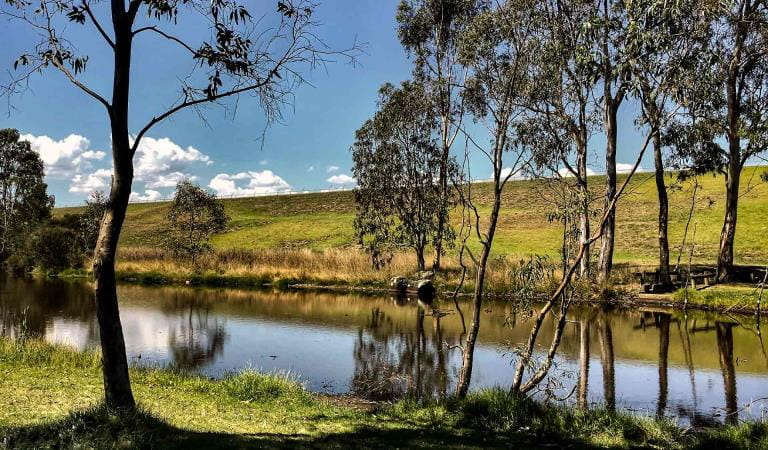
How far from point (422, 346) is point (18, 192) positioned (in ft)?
176

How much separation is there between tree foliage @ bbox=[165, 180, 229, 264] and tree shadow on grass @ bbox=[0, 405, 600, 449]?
37.2 meters

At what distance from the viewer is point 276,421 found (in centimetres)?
811

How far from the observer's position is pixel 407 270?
35.1 m

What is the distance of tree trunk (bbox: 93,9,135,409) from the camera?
6.71 metres

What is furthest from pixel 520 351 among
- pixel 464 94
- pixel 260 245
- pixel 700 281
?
pixel 260 245

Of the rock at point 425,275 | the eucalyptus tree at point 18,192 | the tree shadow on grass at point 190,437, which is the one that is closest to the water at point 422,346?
the tree shadow on grass at point 190,437

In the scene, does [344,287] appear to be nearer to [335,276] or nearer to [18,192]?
[335,276]

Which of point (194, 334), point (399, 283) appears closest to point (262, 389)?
point (194, 334)

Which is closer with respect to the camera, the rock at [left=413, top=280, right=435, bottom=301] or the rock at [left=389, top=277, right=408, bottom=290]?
the rock at [left=413, top=280, right=435, bottom=301]

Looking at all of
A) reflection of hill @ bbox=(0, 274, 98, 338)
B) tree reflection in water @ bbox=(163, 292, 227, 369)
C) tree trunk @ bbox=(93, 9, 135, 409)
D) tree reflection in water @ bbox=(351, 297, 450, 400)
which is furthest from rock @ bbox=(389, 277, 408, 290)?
tree trunk @ bbox=(93, 9, 135, 409)

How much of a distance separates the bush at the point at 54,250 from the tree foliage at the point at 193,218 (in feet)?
31.5

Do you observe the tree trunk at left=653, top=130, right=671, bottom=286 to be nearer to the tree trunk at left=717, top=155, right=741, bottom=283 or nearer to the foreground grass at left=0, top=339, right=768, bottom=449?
the tree trunk at left=717, top=155, right=741, bottom=283

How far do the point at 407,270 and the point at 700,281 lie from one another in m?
15.9

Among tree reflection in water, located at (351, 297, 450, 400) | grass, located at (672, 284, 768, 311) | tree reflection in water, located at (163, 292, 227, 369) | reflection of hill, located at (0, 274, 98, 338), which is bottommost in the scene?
tree reflection in water, located at (351, 297, 450, 400)
